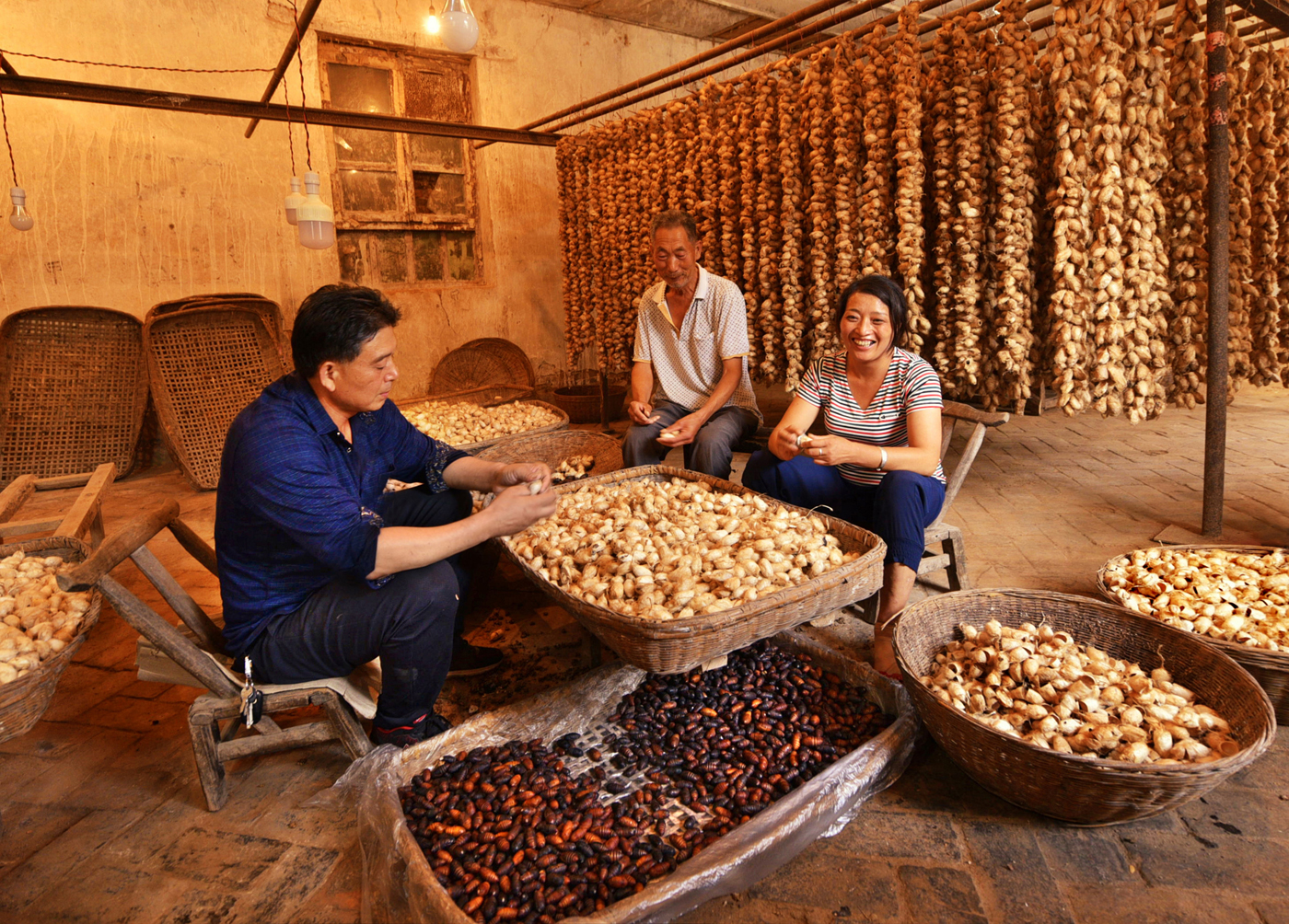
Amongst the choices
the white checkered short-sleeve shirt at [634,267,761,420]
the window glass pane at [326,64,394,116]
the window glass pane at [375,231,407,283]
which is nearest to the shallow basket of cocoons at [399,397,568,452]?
the white checkered short-sleeve shirt at [634,267,761,420]

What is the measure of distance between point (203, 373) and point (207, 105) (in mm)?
2262

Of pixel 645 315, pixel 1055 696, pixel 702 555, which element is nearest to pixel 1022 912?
pixel 1055 696

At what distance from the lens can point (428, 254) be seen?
722cm

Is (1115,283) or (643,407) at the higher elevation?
(1115,283)

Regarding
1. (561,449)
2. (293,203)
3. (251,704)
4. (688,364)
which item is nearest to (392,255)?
(293,203)

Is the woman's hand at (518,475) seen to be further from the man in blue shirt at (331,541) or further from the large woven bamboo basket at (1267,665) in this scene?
the large woven bamboo basket at (1267,665)

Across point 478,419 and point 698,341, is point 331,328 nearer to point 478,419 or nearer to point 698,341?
point 698,341

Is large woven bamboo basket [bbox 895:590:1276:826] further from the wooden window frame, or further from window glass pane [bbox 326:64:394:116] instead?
window glass pane [bbox 326:64:394:116]

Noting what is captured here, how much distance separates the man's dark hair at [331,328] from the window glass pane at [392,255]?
Answer: 17.8ft

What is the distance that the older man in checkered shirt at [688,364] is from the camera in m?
3.57

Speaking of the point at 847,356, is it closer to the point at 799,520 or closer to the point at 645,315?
the point at 799,520

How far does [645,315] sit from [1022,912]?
10.4 feet

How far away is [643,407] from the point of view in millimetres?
3803

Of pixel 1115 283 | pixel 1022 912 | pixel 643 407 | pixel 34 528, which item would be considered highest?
pixel 1115 283
